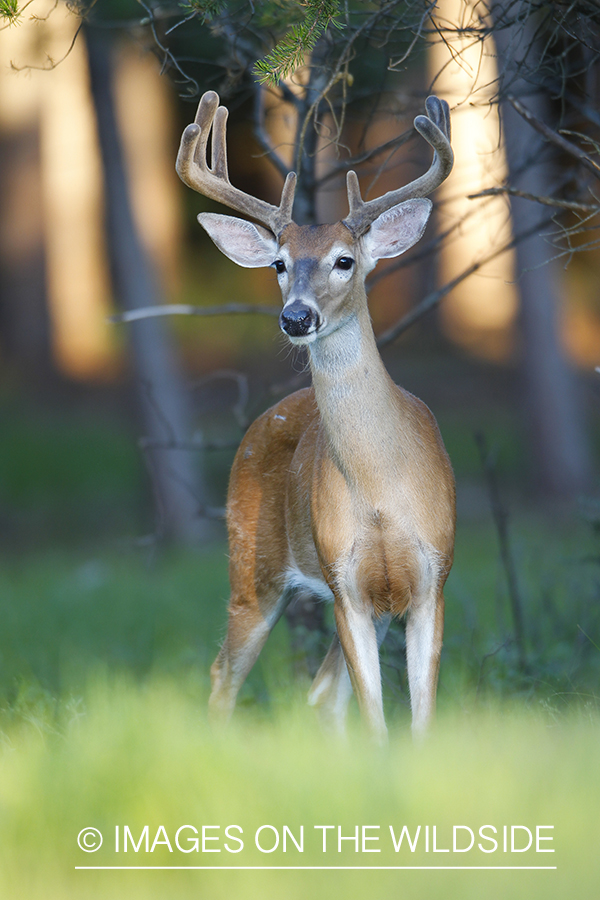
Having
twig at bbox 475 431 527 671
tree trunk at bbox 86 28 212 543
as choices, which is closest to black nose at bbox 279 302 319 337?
twig at bbox 475 431 527 671

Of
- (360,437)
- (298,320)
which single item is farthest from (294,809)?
(298,320)

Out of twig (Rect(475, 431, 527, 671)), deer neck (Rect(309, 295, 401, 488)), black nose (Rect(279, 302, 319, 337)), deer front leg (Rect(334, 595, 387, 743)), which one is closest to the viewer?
black nose (Rect(279, 302, 319, 337))

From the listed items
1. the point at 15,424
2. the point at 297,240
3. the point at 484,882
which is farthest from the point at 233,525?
the point at 15,424

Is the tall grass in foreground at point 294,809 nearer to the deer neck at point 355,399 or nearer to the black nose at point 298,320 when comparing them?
the deer neck at point 355,399

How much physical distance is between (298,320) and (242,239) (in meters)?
0.92

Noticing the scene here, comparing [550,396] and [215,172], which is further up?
[550,396]

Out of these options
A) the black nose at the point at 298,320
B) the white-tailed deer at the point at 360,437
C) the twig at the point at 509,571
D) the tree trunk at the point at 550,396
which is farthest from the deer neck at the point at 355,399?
the tree trunk at the point at 550,396

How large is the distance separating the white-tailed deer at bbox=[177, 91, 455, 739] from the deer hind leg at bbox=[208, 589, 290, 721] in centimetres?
38

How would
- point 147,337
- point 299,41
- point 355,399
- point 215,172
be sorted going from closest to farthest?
point 299,41, point 355,399, point 215,172, point 147,337

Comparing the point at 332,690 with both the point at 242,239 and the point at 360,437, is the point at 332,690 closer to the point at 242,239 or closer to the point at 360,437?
the point at 360,437

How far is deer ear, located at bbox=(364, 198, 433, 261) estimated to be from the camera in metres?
4.43

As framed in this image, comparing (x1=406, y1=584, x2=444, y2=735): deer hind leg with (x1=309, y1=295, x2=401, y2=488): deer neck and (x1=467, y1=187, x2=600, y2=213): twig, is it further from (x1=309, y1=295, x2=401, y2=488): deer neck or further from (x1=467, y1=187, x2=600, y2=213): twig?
(x1=467, y1=187, x2=600, y2=213): twig

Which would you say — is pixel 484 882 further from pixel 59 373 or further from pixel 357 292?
pixel 59 373

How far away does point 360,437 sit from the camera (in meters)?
4.22
